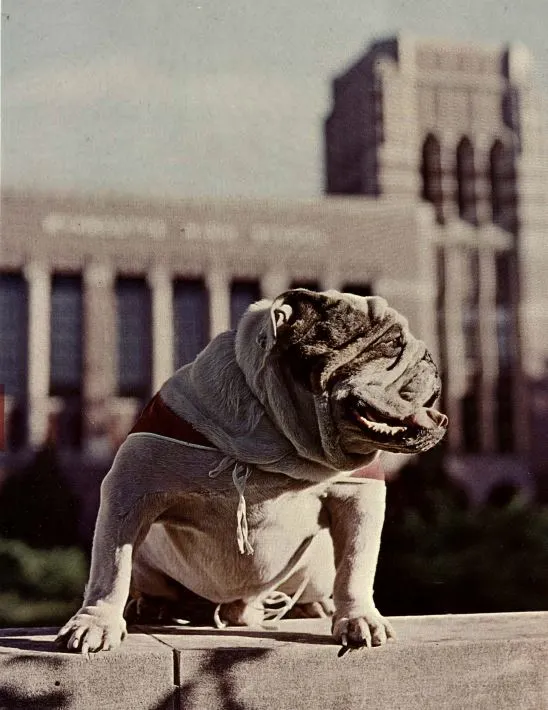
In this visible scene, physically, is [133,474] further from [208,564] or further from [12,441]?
[12,441]

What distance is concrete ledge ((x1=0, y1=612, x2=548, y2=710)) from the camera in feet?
5.24

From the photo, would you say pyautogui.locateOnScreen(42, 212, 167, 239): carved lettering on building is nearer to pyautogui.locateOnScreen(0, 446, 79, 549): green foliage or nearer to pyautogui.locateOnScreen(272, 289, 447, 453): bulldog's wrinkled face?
pyautogui.locateOnScreen(0, 446, 79, 549): green foliage

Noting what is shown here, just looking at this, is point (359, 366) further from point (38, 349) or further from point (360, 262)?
point (360, 262)

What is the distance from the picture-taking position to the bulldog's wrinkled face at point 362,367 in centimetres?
163

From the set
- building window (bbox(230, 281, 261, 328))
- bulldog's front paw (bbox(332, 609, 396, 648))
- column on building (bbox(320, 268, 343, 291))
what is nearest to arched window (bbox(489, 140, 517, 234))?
column on building (bbox(320, 268, 343, 291))

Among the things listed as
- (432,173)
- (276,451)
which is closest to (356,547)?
(276,451)

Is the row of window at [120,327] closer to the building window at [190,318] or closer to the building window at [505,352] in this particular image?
the building window at [190,318]

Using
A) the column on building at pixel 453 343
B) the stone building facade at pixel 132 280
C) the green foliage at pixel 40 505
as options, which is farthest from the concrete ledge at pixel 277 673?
the column on building at pixel 453 343

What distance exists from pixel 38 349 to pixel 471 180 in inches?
225

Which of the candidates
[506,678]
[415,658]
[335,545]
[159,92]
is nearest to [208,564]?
[335,545]

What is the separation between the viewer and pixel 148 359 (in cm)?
989

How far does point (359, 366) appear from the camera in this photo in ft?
5.48

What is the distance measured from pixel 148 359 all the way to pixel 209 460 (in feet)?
27.2

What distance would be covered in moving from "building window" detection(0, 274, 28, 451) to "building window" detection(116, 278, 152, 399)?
1.03m
